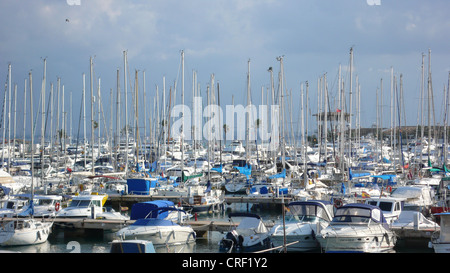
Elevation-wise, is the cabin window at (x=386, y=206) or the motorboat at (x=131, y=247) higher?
the cabin window at (x=386, y=206)

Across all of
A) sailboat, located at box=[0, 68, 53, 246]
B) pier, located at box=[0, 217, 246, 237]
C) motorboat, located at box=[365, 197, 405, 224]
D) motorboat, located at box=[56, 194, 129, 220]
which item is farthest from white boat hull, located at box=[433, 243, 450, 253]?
sailboat, located at box=[0, 68, 53, 246]

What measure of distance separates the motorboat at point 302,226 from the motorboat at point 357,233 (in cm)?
113

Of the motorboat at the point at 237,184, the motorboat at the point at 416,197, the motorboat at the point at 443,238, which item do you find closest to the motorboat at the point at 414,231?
the motorboat at the point at 443,238

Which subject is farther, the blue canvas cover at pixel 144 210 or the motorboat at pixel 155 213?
the blue canvas cover at pixel 144 210

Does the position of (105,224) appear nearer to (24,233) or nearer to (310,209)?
(24,233)

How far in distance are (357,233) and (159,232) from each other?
33.0 ft

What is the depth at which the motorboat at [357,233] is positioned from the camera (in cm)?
2266

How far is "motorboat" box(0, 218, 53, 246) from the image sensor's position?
27.5 metres

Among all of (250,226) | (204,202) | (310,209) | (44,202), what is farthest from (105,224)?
(310,209)

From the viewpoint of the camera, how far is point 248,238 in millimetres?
25172

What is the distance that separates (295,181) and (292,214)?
73.0 ft

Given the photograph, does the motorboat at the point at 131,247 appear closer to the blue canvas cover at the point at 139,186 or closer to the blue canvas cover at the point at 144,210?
the blue canvas cover at the point at 144,210
